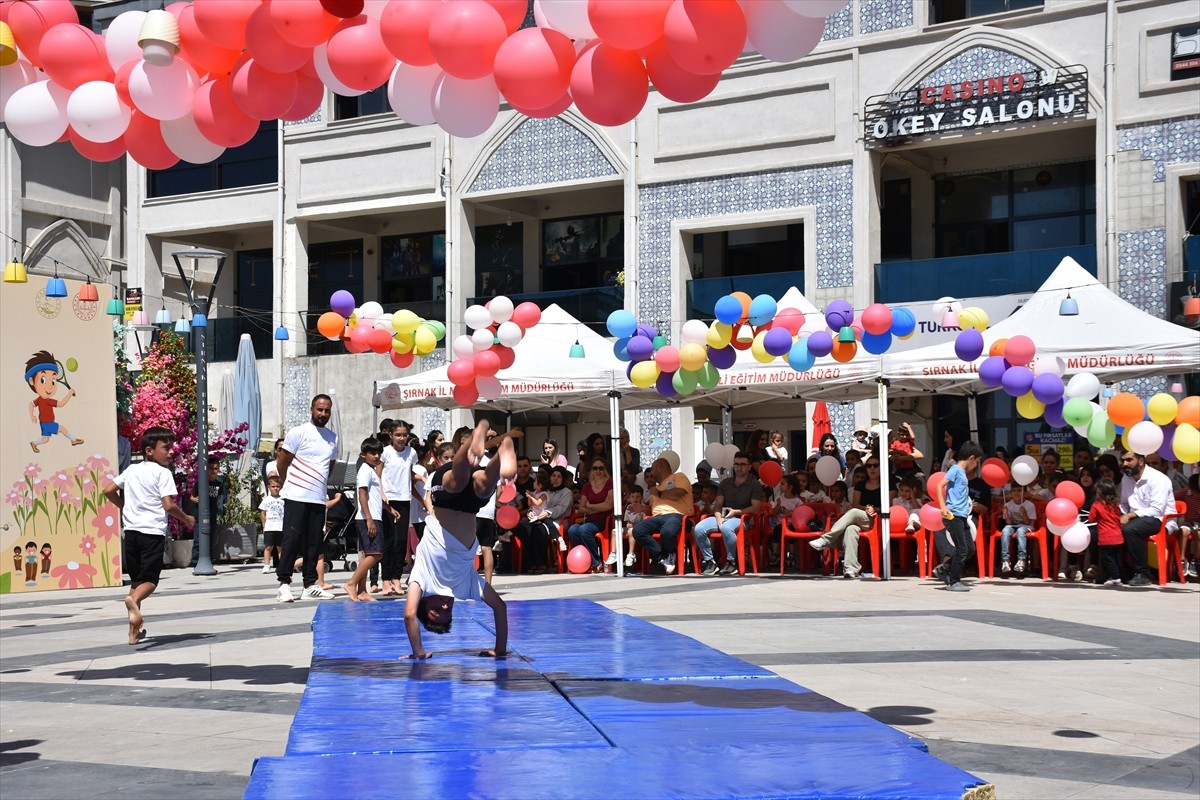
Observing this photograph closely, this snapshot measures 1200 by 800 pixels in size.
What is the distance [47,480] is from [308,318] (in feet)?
50.3

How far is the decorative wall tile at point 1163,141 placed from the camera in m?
21.7

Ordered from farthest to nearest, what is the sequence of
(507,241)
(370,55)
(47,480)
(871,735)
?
1. (507,241)
2. (47,480)
3. (370,55)
4. (871,735)

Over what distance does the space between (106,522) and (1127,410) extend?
39.9 feet

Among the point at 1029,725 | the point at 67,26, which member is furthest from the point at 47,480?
the point at 1029,725

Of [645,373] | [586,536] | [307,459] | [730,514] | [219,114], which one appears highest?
[219,114]

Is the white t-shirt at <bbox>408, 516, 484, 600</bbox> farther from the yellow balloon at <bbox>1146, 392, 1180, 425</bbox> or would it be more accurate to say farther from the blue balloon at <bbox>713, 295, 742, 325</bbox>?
the blue balloon at <bbox>713, 295, 742, 325</bbox>

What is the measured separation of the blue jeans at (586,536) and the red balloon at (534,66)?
1310cm

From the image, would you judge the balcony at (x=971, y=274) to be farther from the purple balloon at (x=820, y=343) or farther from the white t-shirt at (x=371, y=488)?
the white t-shirt at (x=371, y=488)

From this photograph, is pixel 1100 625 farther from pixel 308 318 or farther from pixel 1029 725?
pixel 308 318

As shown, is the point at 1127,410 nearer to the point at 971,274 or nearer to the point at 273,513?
the point at 273,513

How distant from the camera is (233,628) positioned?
11.8 metres

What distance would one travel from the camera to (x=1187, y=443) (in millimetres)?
11312

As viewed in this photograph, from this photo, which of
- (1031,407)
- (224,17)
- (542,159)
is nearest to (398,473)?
(1031,407)

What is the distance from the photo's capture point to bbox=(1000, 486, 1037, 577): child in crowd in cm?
1636
